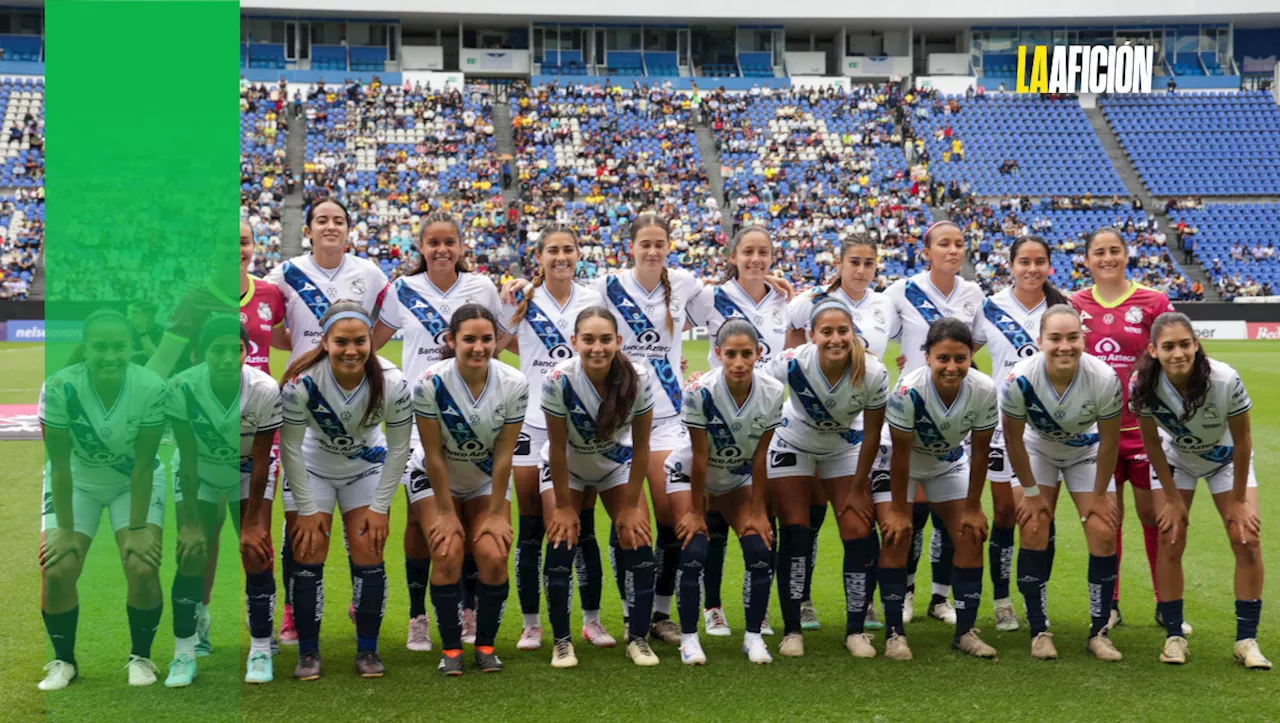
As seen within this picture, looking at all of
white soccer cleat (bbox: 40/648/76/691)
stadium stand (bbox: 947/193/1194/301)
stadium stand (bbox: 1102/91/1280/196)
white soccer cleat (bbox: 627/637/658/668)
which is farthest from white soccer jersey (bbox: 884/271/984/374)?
stadium stand (bbox: 1102/91/1280/196)

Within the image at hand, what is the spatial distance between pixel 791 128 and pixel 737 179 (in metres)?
3.93

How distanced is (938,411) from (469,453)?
2206 mm

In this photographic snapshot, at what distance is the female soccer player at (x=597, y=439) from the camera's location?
5.18m

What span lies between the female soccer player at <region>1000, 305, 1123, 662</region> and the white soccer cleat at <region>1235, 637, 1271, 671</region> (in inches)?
20.7

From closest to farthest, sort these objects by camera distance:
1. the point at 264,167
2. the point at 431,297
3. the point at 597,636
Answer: the point at 597,636
the point at 431,297
the point at 264,167

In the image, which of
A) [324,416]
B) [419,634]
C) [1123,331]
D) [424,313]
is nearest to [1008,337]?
[1123,331]

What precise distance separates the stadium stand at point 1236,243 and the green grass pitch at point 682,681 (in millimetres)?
29785

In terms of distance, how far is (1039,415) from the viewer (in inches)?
213

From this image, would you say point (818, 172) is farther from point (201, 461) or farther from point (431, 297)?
point (201, 461)

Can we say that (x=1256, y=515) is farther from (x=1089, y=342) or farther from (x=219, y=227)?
(x=219, y=227)

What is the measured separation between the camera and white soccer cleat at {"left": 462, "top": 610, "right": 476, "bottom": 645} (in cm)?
562

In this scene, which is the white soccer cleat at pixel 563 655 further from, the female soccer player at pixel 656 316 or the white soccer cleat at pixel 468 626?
the female soccer player at pixel 656 316

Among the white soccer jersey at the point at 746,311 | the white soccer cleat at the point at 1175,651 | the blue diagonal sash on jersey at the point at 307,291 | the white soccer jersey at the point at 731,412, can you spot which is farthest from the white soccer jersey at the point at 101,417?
the white soccer cleat at the point at 1175,651

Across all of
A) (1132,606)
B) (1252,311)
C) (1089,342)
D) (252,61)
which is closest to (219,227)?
(1089,342)
